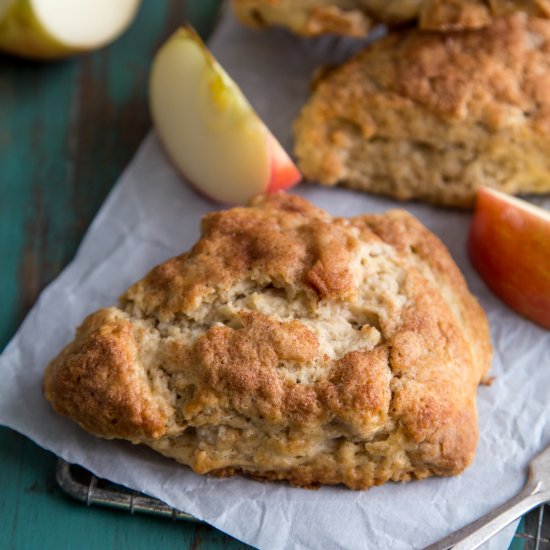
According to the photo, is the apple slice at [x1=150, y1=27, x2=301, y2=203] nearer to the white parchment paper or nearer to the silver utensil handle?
the white parchment paper

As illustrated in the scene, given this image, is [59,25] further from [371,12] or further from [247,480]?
[247,480]

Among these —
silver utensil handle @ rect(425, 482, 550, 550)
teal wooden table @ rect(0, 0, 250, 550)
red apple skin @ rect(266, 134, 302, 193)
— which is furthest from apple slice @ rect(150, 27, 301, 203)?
silver utensil handle @ rect(425, 482, 550, 550)

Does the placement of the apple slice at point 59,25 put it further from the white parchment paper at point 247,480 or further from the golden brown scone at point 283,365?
the golden brown scone at point 283,365

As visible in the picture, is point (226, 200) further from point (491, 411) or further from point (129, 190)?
point (491, 411)

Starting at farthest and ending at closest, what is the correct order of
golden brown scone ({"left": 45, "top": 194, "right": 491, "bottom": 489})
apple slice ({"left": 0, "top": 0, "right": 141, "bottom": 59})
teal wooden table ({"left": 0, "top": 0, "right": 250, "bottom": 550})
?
apple slice ({"left": 0, "top": 0, "right": 141, "bottom": 59}), teal wooden table ({"left": 0, "top": 0, "right": 250, "bottom": 550}), golden brown scone ({"left": 45, "top": 194, "right": 491, "bottom": 489})

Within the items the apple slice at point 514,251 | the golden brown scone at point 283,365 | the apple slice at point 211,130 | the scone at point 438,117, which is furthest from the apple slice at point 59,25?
the apple slice at point 514,251

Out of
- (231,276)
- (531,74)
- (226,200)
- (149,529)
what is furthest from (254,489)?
(531,74)
